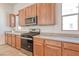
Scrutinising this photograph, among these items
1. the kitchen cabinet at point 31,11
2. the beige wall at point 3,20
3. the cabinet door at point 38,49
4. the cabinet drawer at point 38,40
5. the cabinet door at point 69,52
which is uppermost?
the kitchen cabinet at point 31,11

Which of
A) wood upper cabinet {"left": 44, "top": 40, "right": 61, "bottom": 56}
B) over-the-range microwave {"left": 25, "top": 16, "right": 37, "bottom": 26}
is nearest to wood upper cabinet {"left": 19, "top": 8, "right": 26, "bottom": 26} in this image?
over-the-range microwave {"left": 25, "top": 16, "right": 37, "bottom": 26}

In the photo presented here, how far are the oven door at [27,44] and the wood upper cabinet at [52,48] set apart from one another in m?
0.73

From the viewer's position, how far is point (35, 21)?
335cm

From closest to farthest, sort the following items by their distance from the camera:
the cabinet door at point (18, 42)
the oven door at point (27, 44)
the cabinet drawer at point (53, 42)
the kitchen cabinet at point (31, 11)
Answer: the cabinet drawer at point (53, 42) < the oven door at point (27, 44) < the kitchen cabinet at point (31, 11) < the cabinet door at point (18, 42)

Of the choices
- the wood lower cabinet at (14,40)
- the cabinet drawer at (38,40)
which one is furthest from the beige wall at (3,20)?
the cabinet drawer at (38,40)

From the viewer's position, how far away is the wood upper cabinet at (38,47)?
2.77 m

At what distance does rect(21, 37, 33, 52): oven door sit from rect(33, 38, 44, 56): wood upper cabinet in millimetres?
196

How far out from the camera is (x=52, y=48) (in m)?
2.44

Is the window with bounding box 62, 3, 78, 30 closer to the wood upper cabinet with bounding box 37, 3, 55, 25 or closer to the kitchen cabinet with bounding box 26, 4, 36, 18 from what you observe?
the wood upper cabinet with bounding box 37, 3, 55, 25

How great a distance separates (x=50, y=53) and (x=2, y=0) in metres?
1.62


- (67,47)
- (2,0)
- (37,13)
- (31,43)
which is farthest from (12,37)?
(2,0)

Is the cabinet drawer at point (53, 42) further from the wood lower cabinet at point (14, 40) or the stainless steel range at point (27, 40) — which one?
the wood lower cabinet at point (14, 40)

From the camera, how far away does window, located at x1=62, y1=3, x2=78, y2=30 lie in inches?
93.8

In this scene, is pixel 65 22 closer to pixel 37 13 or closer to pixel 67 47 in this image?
pixel 67 47
